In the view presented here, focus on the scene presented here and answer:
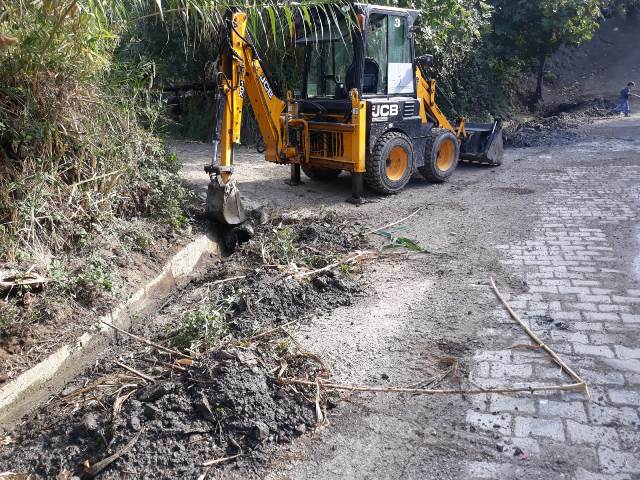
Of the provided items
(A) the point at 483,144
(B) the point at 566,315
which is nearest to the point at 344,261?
(B) the point at 566,315

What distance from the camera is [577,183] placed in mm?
9516

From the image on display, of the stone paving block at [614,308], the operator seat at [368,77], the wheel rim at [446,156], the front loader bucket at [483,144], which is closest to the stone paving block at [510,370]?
the stone paving block at [614,308]

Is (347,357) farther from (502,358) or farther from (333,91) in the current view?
(333,91)

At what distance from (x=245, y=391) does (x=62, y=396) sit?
1379mm

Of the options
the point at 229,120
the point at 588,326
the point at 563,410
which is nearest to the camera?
the point at 563,410

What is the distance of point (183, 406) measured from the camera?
331 cm

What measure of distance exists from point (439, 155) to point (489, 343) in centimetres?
636

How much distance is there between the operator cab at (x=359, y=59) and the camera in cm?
802

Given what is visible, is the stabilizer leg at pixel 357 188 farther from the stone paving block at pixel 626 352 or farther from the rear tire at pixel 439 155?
the stone paving block at pixel 626 352

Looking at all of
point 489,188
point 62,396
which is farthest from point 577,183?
point 62,396

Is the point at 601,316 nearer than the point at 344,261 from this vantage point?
Yes

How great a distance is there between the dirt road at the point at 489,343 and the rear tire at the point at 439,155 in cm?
143

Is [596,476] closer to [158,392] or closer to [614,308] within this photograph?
[614,308]

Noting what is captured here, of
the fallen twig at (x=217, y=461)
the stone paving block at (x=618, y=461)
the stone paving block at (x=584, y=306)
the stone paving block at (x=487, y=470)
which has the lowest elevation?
the fallen twig at (x=217, y=461)
